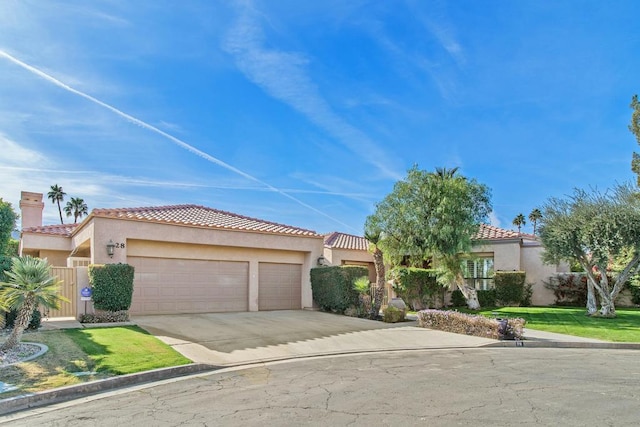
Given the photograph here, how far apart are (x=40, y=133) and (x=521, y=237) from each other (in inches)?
930

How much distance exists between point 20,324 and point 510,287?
69.7ft

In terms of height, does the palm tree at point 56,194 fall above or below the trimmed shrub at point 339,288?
above

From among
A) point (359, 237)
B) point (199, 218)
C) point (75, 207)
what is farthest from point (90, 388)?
point (75, 207)

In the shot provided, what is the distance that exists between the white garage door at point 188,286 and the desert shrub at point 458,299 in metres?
11.4

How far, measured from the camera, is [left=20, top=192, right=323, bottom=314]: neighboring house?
Result: 15.7 meters

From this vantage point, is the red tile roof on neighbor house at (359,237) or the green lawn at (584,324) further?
the red tile roof on neighbor house at (359,237)

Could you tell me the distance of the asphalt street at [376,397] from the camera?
555 cm

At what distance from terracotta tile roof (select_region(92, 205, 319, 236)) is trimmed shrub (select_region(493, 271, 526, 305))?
10.3 m

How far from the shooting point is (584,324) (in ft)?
51.9

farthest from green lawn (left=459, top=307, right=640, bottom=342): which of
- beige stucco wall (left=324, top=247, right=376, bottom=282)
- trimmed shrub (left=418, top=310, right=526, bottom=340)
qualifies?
beige stucco wall (left=324, top=247, right=376, bottom=282)

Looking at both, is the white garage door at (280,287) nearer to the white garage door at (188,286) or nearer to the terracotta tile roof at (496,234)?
the white garage door at (188,286)

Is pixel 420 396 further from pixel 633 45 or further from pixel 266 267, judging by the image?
pixel 633 45

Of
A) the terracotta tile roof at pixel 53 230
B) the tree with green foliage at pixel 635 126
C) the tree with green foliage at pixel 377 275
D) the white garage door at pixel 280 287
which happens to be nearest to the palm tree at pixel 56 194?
the terracotta tile roof at pixel 53 230

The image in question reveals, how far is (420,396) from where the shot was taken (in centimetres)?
658
